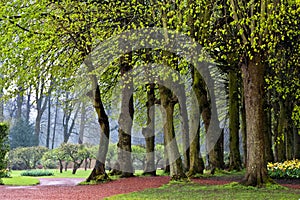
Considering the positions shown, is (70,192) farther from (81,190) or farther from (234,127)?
(234,127)

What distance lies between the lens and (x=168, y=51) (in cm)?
1241

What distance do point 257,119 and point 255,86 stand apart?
2.99ft

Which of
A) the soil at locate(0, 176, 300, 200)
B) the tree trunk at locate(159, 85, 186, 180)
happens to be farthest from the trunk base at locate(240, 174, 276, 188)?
the tree trunk at locate(159, 85, 186, 180)

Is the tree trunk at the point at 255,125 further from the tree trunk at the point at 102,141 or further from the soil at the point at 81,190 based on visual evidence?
the tree trunk at the point at 102,141

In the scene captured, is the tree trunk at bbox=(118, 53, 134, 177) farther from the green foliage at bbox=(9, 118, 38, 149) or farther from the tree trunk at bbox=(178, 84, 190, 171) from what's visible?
the green foliage at bbox=(9, 118, 38, 149)

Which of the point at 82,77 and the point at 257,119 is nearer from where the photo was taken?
the point at 257,119

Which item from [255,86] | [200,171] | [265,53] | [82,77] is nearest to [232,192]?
[255,86]

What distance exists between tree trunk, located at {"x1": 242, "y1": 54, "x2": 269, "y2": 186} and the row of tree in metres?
0.03

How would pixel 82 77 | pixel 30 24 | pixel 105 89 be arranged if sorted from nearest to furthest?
pixel 30 24 → pixel 82 77 → pixel 105 89

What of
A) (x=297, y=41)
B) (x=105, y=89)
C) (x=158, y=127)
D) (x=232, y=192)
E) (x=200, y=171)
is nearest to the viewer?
(x=232, y=192)

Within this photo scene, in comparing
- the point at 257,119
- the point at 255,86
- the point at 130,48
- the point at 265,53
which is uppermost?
the point at 130,48

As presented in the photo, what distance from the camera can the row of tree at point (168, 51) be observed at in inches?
420

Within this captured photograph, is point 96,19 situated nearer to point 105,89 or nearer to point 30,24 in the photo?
point 30,24

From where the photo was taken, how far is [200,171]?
16.1 m
